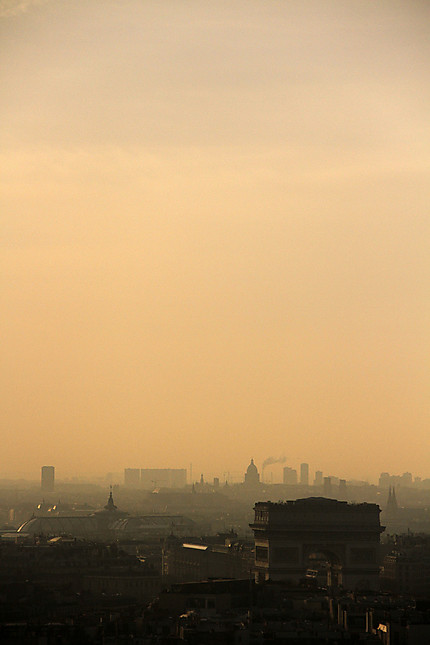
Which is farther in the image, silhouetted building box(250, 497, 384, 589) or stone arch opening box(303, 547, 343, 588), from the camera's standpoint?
silhouetted building box(250, 497, 384, 589)

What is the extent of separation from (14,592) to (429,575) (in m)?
23.5

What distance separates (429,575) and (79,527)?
76.1 metres

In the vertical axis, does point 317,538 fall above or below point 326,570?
above

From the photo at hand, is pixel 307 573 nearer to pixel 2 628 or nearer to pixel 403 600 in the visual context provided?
pixel 403 600

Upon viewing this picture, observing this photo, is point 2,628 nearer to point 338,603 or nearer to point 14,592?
point 338,603

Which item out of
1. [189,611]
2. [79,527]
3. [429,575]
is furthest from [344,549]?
[79,527]

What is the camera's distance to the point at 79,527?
15312 centimetres

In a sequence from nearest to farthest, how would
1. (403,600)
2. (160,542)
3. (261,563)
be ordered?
1. (403,600)
2. (261,563)
3. (160,542)

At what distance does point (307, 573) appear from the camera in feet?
242

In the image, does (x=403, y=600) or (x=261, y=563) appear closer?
(x=403, y=600)

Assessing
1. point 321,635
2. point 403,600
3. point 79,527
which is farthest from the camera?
point 79,527

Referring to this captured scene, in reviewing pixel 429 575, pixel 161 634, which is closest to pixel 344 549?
pixel 429 575

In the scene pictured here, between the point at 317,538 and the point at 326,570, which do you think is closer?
the point at 317,538

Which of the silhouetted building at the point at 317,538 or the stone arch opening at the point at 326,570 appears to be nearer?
the stone arch opening at the point at 326,570
